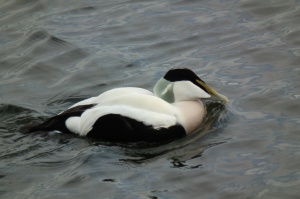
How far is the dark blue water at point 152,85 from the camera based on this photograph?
19.0 ft

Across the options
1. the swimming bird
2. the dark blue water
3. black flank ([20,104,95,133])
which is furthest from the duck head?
black flank ([20,104,95,133])

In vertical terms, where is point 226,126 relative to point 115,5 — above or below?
below

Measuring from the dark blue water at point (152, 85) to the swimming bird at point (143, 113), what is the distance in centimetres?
10

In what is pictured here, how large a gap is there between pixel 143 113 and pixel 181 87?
0.49 m

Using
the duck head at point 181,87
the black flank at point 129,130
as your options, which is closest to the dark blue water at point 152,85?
the black flank at point 129,130

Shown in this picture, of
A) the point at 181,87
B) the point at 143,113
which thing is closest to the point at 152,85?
the point at 181,87

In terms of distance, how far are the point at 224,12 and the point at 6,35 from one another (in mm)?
2524

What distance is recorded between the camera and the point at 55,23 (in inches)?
376

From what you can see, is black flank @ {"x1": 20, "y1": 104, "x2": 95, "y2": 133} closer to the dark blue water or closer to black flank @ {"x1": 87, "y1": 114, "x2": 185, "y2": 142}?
the dark blue water

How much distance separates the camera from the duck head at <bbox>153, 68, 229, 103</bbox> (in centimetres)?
671

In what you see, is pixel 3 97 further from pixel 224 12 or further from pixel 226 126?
pixel 224 12

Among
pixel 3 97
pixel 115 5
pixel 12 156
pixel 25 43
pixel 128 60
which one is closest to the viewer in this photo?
pixel 12 156

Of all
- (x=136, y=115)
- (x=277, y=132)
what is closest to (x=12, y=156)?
(x=136, y=115)

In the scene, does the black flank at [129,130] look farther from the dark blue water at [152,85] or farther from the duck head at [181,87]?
the duck head at [181,87]
